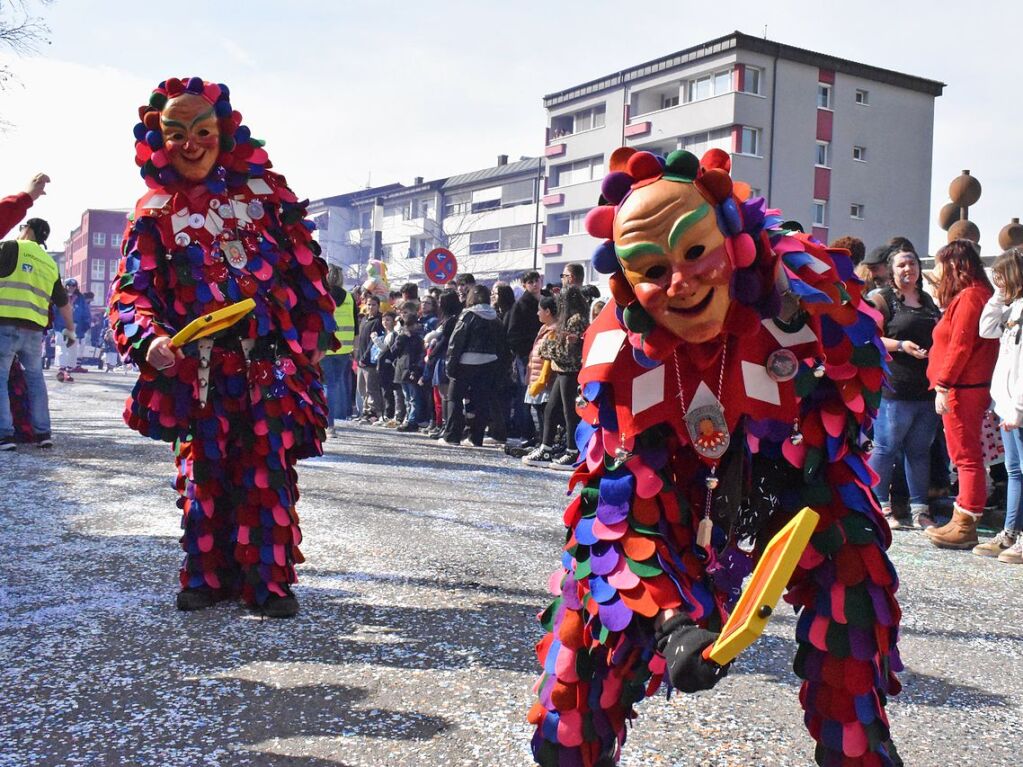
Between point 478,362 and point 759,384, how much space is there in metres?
8.27

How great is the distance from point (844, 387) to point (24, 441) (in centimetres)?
850

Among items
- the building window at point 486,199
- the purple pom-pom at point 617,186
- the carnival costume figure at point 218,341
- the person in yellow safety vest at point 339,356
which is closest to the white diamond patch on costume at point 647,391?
the purple pom-pom at point 617,186

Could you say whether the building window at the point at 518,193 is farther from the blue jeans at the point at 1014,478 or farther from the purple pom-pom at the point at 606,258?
the purple pom-pom at the point at 606,258

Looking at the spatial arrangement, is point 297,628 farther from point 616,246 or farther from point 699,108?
point 699,108

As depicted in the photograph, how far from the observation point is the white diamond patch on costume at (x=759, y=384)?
2.14m

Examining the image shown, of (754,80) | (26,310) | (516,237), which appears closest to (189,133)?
(26,310)

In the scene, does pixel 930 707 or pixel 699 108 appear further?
pixel 699 108

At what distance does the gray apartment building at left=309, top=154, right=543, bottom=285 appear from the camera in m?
56.2

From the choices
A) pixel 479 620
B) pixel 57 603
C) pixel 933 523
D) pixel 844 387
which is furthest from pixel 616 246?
pixel 933 523

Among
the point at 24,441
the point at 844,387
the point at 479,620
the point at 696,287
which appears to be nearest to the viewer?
the point at 696,287

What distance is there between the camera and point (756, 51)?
39.4 meters

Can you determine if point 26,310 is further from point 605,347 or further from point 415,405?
point 605,347

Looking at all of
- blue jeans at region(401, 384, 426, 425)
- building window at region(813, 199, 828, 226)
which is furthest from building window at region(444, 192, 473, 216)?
blue jeans at region(401, 384, 426, 425)

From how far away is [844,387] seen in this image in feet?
7.23
